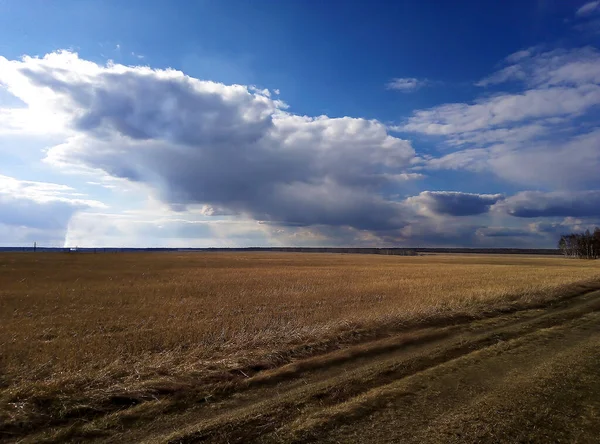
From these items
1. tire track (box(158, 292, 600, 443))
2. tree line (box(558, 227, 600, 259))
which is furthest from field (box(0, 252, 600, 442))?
tree line (box(558, 227, 600, 259))

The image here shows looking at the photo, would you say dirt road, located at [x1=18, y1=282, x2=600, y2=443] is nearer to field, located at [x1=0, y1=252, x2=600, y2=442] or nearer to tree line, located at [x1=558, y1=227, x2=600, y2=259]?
field, located at [x1=0, y1=252, x2=600, y2=442]

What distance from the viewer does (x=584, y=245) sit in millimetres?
157500

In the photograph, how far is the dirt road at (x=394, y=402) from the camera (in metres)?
6.09

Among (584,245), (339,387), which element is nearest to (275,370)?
(339,387)

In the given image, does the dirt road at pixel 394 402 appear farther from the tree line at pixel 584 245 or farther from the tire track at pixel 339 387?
the tree line at pixel 584 245

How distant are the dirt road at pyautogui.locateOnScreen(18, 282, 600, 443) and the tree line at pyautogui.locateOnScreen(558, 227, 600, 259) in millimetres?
173069

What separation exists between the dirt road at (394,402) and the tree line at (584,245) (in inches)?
6814

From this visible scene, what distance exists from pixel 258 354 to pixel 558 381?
668 centimetres

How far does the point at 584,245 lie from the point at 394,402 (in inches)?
7314

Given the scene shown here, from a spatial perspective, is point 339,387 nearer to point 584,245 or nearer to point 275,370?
point 275,370

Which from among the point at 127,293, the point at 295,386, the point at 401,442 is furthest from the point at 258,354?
the point at 127,293

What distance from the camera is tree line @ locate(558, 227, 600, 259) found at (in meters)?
152

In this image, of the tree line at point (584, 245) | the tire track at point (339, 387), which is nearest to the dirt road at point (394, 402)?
the tire track at point (339, 387)

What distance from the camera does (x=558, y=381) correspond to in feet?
26.9
